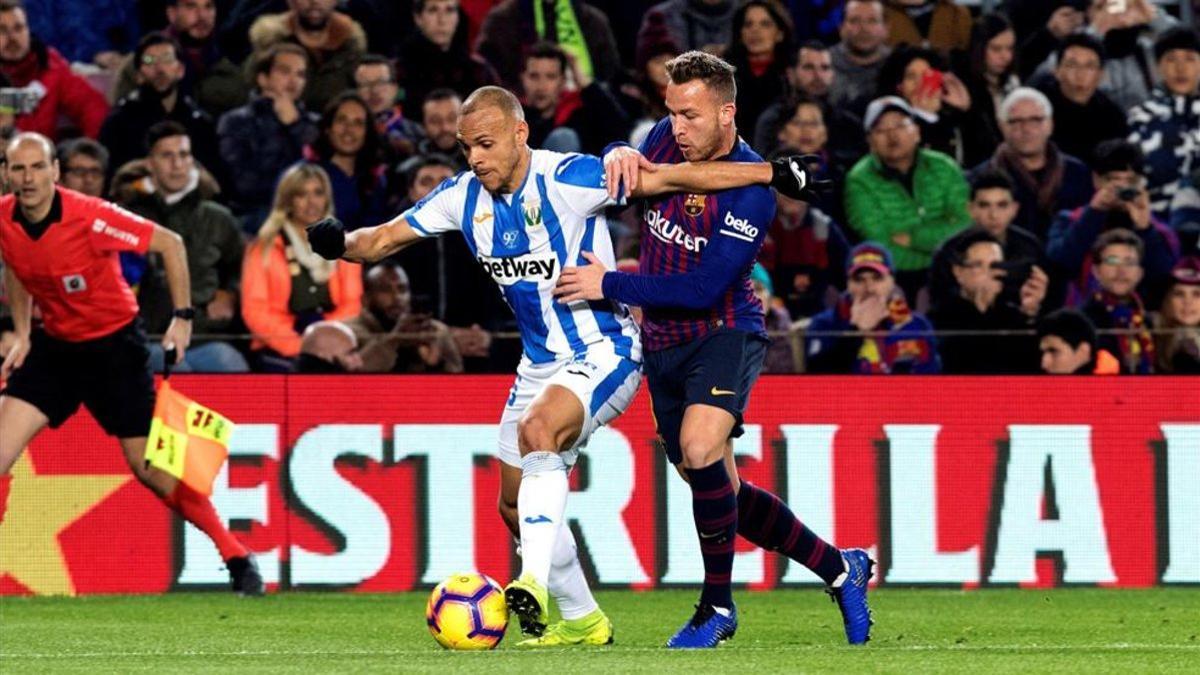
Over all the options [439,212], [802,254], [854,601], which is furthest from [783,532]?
[802,254]

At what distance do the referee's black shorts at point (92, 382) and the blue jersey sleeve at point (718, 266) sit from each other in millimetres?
3948

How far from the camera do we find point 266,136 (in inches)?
586

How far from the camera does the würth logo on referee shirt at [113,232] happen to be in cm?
1137

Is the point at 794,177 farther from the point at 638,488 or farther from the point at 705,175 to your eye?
the point at 638,488

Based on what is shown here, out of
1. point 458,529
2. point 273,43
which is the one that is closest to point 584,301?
point 458,529

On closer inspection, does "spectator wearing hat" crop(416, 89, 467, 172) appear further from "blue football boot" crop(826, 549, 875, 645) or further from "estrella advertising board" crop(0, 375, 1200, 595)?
"blue football boot" crop(826, 549, 875, 645)

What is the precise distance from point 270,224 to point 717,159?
5.38 metres

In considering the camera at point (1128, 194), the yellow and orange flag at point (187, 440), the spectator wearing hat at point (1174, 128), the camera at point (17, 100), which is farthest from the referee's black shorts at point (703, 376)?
the spectator wearing hat at point (1174, 128)

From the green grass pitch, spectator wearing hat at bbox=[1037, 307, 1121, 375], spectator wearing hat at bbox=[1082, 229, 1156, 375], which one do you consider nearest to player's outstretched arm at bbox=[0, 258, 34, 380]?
the green grass pitch

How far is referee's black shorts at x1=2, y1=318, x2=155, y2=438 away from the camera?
11484mm

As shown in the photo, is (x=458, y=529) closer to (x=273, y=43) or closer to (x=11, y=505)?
(x=11, y=505)

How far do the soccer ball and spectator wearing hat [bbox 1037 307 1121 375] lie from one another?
16.9 ft

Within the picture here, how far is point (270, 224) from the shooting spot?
44.4ft

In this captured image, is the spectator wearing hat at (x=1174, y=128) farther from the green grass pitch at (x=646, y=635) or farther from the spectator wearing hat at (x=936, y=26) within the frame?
the green grass pitch at (x=646, y=635)
